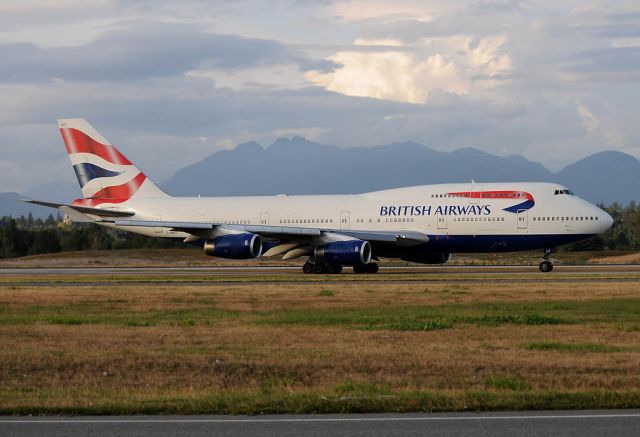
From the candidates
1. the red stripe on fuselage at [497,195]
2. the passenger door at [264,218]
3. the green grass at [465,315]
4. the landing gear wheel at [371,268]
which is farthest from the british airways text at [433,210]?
the green grass at [465,315]

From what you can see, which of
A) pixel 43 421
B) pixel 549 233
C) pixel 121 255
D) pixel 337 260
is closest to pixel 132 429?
pixel 43 421

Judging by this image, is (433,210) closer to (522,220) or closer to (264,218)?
(522,220)

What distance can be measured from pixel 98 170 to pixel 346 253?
19435mm

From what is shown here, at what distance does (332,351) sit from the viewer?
19109 mm

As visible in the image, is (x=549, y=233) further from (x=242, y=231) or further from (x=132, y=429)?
(x=132, y=429)

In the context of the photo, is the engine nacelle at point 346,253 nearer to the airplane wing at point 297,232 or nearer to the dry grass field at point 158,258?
the airplane wing at point 297,232

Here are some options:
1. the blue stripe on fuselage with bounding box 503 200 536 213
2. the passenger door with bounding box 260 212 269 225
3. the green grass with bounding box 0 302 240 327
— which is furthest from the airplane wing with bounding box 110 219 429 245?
the green grass with bounding box 0 302 240 327

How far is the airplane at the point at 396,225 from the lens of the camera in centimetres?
5238

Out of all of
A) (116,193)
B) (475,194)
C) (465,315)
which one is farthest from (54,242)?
(465,315)

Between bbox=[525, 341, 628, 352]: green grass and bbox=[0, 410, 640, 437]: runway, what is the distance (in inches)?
260

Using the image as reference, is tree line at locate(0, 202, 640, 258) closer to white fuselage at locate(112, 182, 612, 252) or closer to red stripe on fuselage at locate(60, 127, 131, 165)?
red stripe on fuselage at locate(60, 127, 131, 165)

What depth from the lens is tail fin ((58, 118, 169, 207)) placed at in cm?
6297

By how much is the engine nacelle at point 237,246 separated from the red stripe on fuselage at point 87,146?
13248 mm

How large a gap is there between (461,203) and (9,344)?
35.4 m
